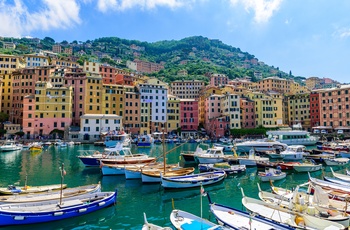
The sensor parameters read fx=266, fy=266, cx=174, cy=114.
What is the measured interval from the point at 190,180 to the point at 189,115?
70.0m

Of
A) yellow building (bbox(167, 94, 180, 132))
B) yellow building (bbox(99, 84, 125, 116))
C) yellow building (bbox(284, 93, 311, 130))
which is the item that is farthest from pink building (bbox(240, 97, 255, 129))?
yellow building (bbox(99, 84, 125, 116))

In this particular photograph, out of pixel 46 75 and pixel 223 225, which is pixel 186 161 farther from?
pixel 46 75

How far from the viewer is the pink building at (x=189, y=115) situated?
9345cm

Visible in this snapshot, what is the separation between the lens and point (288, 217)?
1452 centimetres

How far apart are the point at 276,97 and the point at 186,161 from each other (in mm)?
66733

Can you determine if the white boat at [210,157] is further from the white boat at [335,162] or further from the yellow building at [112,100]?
the yellow building at [112,100]

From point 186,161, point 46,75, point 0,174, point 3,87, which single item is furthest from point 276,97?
point 3,87

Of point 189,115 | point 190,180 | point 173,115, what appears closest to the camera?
point 190,180

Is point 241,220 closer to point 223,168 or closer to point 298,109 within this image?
point 223,168

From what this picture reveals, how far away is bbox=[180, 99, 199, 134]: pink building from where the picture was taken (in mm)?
93450

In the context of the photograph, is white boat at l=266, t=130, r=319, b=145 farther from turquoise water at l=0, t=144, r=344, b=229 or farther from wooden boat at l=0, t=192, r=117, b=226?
wooden boat at l=0, t=192, r=117, b=226

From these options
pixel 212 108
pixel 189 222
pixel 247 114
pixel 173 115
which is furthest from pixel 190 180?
pixel 247 114

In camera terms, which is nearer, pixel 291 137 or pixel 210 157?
pixel 210 157

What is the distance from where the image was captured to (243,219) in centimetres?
1419
